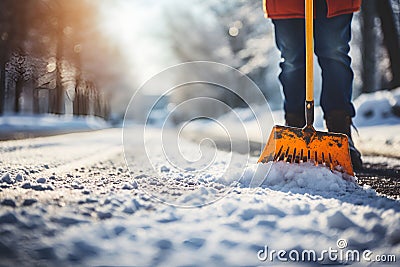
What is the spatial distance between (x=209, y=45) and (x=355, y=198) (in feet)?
77.8

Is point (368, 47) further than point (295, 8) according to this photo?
Yes

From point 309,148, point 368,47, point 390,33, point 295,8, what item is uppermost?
point 368,47

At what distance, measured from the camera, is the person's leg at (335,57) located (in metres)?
2.43

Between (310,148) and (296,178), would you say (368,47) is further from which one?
(296,178)

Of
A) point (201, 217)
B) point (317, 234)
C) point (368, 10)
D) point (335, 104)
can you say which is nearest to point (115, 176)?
point (201, 217)

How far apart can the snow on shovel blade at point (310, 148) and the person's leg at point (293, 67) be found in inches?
22.4

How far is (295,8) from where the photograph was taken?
2410 millimetres

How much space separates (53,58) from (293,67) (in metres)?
4.78

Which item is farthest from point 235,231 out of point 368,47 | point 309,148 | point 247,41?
point 247,41

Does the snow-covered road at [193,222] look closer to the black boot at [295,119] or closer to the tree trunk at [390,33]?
the black boot at [295,119]

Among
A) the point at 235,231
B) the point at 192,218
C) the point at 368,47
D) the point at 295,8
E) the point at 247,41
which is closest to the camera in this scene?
the point at 235,231
